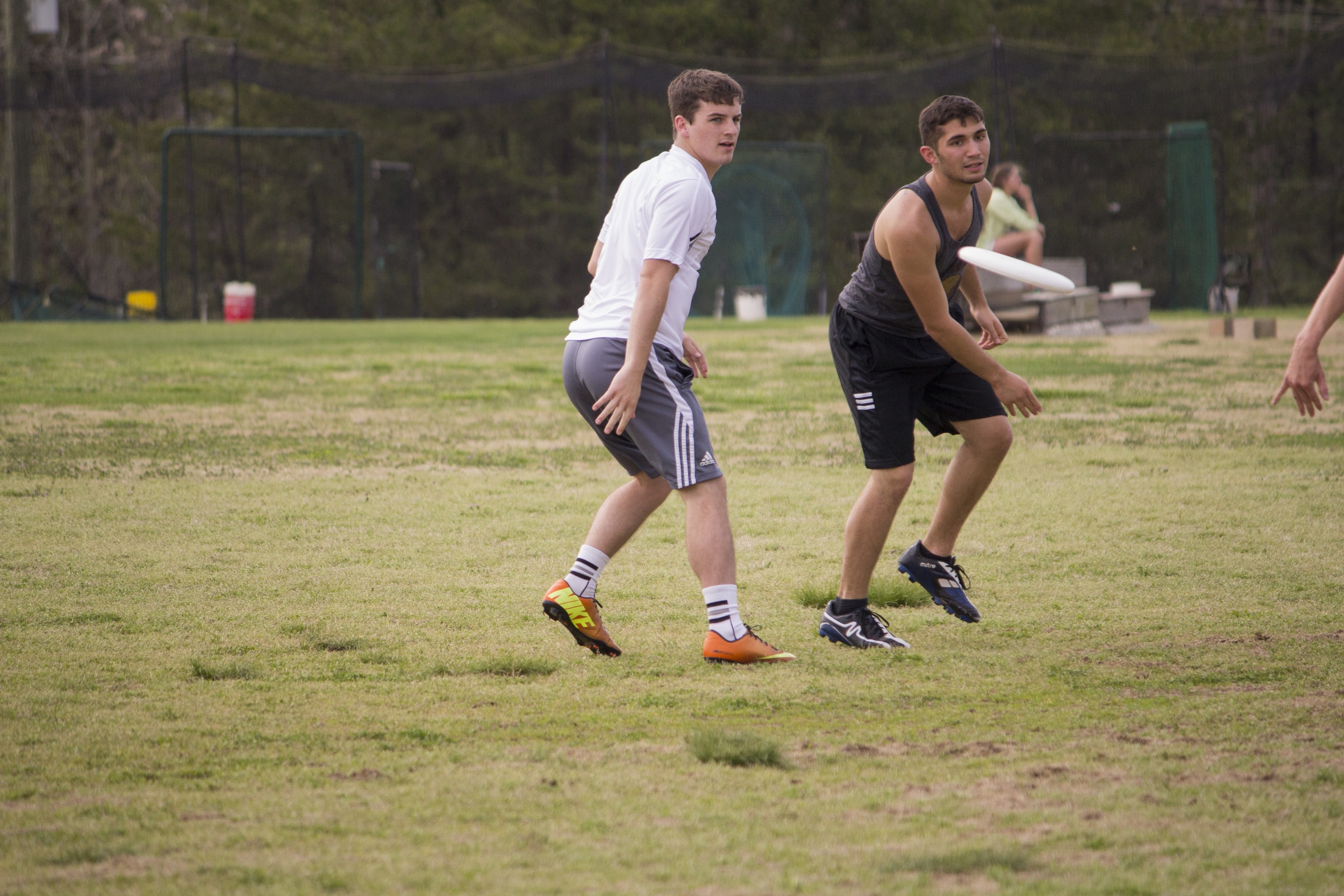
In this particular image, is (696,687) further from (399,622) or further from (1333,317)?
(1333,317)

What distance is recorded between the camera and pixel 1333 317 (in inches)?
144

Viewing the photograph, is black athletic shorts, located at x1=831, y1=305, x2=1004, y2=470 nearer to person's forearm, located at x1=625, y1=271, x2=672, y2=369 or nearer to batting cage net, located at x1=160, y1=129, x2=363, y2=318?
person's forearm, located at x1=625, y1=271, x2=672, y2=369

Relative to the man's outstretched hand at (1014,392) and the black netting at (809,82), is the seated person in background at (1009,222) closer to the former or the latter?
the black netting at (809,82)

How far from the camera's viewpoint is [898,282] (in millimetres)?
4742

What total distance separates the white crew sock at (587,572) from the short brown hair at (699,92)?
1.40 metres

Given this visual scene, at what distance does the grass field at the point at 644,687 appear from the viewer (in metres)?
2.86

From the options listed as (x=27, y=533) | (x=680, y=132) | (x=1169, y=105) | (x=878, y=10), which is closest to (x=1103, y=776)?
(x=680, y=132)

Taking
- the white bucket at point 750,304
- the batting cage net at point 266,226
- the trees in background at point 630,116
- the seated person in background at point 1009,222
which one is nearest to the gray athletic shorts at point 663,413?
the seated person in background at point 1009,222

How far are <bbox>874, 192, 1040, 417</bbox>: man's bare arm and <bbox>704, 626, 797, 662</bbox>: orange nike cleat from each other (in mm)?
1057

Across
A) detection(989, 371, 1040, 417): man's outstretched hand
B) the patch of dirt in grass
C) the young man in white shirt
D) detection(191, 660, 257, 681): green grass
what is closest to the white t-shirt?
the young man in white shirt

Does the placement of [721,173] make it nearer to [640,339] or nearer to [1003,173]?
[1003,173]

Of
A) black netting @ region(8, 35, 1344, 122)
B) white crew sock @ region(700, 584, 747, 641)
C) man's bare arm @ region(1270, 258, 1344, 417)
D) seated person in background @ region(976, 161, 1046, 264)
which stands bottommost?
white crew sock @ region(700, 584, 747, 641)

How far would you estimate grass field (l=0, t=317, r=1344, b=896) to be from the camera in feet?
9.39

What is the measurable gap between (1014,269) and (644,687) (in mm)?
1696
